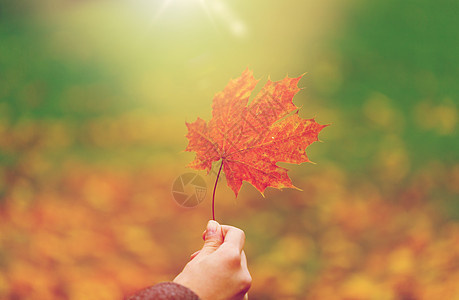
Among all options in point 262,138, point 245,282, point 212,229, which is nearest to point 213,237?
point 212,229

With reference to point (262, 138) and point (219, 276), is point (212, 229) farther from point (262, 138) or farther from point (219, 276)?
point (262, 138)

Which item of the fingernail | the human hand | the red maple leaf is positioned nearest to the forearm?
the human hand

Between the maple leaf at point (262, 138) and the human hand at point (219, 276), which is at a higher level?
the maple leaf at point (262, 138)

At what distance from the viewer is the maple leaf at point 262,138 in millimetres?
726

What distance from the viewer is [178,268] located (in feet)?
4.89

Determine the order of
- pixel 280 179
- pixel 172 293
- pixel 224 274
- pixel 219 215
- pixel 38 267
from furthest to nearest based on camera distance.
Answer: pixel 38 267 → pixel 219 215 → pixel 280 179 → pixel 224 274 → pixel 172 293

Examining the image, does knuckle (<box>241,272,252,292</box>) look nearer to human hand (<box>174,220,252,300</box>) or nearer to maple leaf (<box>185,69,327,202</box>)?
human hand (<box>174,220,252,300</box>)

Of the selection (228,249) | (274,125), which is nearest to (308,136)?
(274,125)

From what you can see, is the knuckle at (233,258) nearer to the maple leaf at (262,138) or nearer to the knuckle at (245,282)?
the knuckle at (245,282)

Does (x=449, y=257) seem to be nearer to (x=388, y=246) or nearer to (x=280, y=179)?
(x=388, y=246)

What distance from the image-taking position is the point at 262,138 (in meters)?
0.73

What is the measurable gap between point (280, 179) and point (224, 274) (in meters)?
0.26

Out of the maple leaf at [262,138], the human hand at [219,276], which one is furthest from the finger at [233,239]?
the maple leaf at [262,138]

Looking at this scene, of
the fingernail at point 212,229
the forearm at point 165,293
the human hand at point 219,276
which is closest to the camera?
the forearm at point 165,293
